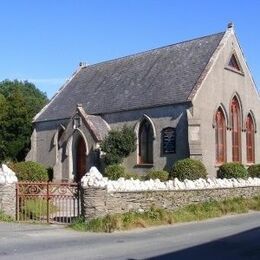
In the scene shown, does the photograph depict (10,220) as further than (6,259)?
Yes

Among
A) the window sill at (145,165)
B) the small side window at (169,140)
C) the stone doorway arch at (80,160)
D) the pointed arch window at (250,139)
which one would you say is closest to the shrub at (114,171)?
the window sill at (145,165)

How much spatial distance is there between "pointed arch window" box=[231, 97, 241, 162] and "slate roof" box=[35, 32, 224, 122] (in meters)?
4.24

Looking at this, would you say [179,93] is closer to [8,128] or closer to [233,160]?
[233,160]

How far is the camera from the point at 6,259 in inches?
436

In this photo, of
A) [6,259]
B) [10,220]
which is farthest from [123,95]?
→ [6,259]

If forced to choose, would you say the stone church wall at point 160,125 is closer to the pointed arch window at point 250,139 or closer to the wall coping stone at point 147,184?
the wall coping stone at point 147,184

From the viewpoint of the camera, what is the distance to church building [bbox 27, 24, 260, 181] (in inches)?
1209

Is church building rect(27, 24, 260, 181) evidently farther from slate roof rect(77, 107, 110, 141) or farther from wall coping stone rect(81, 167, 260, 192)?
wall coping stone rect(81, 167, 260, 192)

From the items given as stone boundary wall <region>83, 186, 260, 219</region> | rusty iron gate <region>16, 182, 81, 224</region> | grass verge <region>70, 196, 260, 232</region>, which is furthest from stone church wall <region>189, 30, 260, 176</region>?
rusty iron gate <region>16, 182, 81, 224</region>

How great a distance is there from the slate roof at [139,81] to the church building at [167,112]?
0.28ft

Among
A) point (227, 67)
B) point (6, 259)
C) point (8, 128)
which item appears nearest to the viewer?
point (6, 259)

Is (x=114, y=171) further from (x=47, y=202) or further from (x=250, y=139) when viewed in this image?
(x=47, y=202)

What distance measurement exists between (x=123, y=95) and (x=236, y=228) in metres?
18.6

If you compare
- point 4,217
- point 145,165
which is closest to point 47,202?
point 4,217
